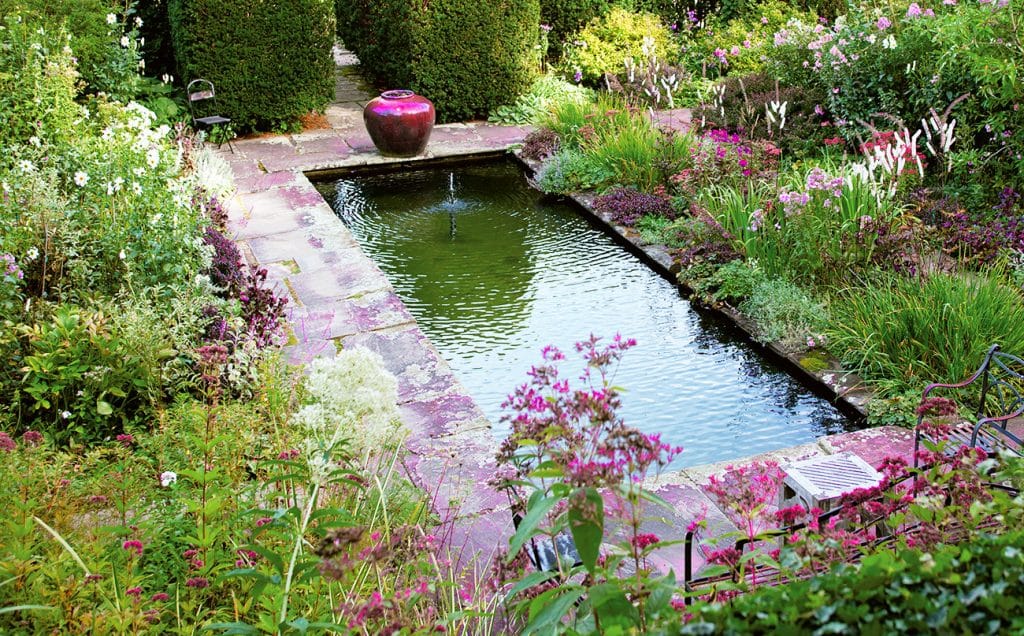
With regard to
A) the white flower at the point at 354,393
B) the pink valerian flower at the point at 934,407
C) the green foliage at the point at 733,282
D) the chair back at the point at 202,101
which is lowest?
the green foliage at the point at 733,282

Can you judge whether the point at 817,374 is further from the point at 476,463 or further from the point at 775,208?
the point at 476,463

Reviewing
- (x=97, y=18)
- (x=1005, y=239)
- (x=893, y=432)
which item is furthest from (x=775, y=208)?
(x=97, y=18)

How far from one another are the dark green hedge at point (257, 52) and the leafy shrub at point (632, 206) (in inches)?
143

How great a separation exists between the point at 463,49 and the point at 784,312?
5517 millimetres

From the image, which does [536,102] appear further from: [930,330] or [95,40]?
[930,330]

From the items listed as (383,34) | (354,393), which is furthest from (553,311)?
(383,34)

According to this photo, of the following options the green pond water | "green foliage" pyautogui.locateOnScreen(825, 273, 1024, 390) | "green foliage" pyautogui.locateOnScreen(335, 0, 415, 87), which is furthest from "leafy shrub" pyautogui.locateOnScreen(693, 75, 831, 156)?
"green foliage" pyautogui.locateOnScreen(335, 0, 415, 87)

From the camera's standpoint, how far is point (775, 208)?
5.77 m

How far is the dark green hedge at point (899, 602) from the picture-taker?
138 centimetres

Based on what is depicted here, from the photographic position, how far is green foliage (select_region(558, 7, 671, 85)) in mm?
10453

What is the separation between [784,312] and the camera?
5172mm

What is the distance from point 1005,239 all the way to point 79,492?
4935mm

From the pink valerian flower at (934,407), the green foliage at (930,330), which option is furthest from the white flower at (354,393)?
the green foliage at (930,330)

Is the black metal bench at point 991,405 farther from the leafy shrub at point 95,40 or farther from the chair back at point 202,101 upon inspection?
the chair back at point 202,101
